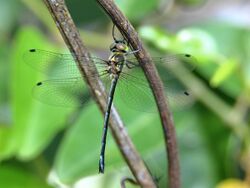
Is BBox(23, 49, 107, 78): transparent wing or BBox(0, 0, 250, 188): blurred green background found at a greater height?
BBox(23, 49, 107, 78): transparent wing

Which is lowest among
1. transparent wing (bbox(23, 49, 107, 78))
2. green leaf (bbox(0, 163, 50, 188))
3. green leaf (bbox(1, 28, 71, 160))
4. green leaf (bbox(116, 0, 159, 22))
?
green leaf (bbox(0, 163, 50, 188))

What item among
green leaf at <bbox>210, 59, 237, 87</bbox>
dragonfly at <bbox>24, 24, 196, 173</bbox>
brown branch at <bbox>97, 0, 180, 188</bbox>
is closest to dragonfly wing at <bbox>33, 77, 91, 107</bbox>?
dragonfly at <bbox>24, 24, 196, 173</bbox>

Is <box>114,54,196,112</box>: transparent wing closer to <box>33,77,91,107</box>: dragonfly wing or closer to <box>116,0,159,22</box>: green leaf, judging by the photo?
<box>33,77,91,107</box>: dragonfly wing

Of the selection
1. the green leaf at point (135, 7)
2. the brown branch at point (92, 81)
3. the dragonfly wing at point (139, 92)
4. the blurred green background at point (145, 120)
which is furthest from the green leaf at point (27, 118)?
the brown branch at point (92, 81)

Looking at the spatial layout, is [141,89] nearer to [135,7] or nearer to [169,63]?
[169,63]

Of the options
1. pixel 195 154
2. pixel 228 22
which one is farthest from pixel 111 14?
pixel 228 22

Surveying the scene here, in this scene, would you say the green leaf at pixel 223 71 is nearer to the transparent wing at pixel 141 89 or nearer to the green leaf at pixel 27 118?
the transparent wing at pixel 141 89

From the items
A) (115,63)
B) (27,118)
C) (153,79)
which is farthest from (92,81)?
(27,118)
